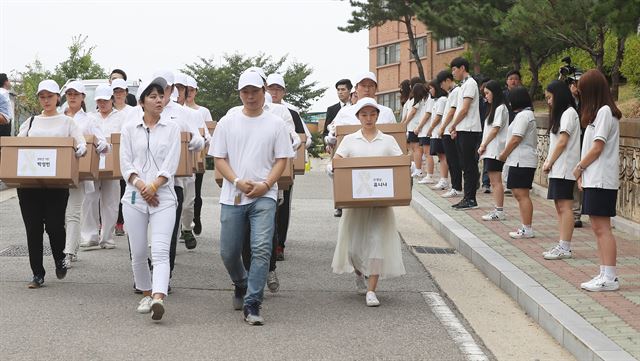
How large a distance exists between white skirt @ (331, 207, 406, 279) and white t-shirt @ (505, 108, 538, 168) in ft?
10.6

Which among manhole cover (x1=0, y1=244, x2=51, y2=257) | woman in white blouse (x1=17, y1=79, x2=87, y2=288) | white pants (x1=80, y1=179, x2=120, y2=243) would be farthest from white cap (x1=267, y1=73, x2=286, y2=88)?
manhole cover (x1=0, y1=244, x2=51, y2=257)

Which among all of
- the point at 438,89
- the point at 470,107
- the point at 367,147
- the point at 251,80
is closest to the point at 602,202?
the point at 367,147

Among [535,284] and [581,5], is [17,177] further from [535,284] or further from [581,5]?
[581,5]

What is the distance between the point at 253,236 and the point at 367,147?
1445 millimetres

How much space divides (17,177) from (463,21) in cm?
1770

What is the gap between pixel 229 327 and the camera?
7.70 meters

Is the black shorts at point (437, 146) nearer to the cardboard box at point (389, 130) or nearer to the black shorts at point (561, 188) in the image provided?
the black shorts at point (561, 188)

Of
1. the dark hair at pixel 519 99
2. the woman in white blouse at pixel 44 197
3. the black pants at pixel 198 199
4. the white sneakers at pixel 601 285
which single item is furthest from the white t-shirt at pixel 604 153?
the black pants at pixel 198 199

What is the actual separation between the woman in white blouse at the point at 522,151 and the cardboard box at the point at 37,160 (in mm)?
5070

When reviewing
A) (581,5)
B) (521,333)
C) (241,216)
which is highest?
(581,5)

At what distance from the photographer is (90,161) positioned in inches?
397

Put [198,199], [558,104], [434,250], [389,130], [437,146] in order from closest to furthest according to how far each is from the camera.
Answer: [389,130], [558,104], [434,250], [198,199], [437,146]

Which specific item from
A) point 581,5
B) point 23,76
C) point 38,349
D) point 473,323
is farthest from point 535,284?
point 23,76

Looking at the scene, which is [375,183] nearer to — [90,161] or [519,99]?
[90,161]
